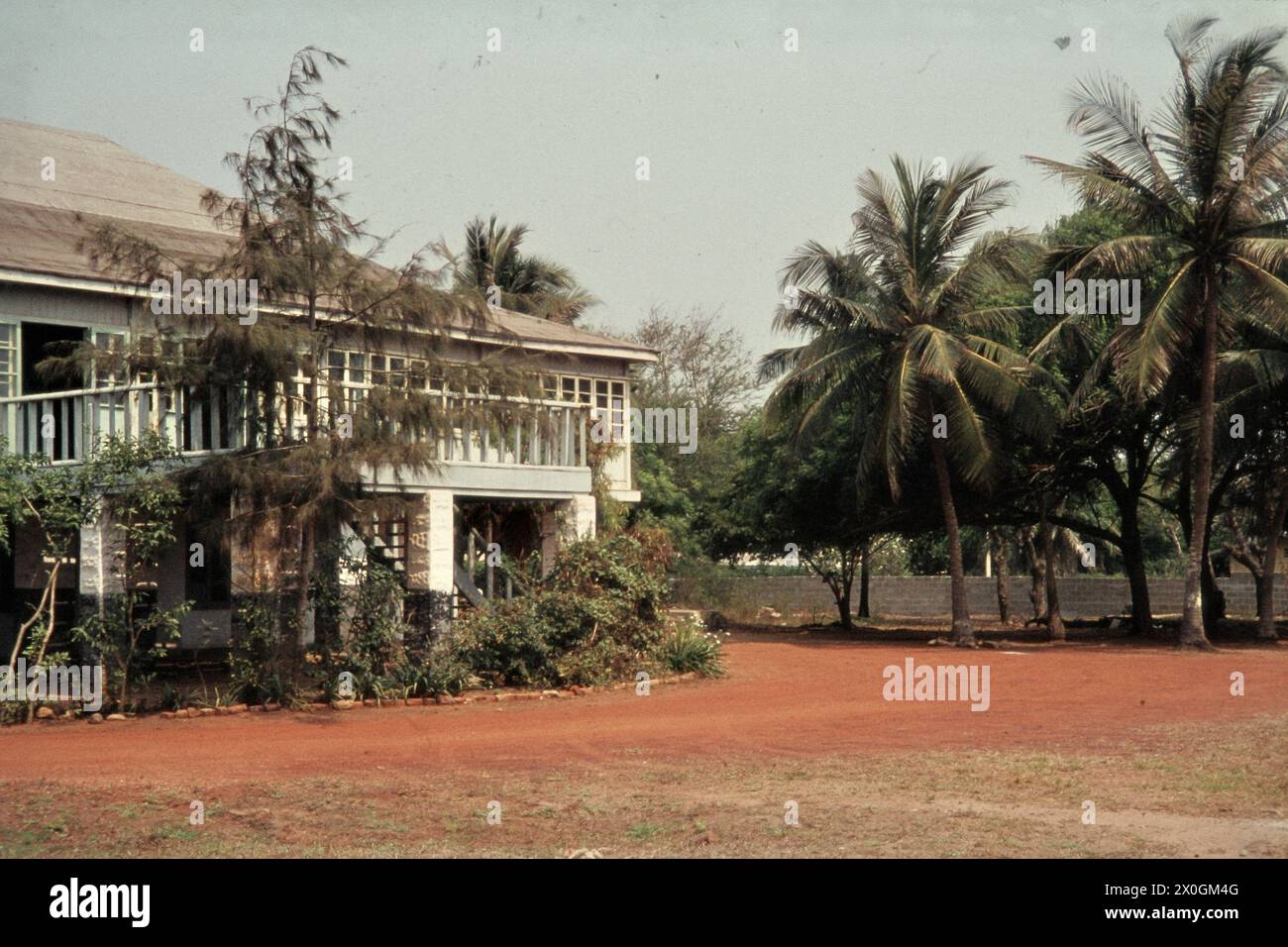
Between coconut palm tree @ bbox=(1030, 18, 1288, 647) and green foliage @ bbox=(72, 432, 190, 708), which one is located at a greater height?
coconut palm tree @ bbox=(1030, 18, 1288, 647)

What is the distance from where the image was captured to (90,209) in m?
23.5

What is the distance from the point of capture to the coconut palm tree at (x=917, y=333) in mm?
27891

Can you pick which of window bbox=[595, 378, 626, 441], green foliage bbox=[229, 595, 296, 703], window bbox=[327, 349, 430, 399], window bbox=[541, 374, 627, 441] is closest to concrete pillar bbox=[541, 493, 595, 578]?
window bbox=[327, 349, 430, 399]

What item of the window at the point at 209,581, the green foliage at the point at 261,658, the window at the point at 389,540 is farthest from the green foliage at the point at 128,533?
the window at the point at 209,581

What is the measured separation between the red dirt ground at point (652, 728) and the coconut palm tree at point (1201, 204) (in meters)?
7.02

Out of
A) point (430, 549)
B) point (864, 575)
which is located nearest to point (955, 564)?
point (864, 575)

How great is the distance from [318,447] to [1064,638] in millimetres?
20442

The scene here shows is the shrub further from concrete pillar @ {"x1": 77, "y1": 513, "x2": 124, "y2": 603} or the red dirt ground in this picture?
concrete pillar @ {"x1": 77, "y1": 513, "x2": 124, "y2": 603}

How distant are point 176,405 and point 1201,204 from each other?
18.6 metres

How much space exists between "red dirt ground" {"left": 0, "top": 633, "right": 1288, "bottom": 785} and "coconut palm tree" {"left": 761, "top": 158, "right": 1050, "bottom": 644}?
777cm

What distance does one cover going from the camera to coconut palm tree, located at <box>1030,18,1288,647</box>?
24.8 meters

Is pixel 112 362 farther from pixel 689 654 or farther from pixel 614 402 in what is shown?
pixel 614 402

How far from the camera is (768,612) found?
150 feet
